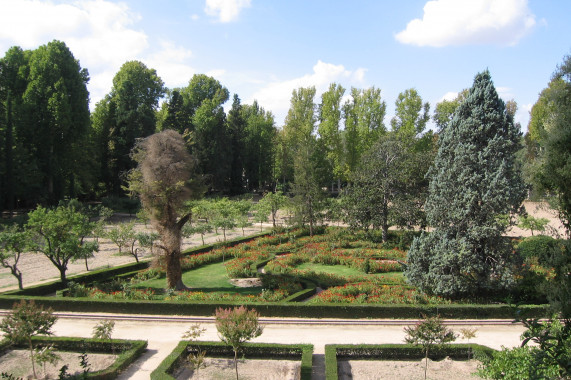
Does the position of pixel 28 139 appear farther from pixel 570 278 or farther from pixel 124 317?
pixel 570 278

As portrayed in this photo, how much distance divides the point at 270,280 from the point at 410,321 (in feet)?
25.1

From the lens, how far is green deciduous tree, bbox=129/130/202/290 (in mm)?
18500

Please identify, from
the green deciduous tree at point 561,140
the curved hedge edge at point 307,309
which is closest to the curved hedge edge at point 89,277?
the curved hedge edge at point 307,309

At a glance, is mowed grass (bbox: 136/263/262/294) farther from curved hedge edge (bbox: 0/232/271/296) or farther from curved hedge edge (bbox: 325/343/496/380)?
curved hedge edge (bbox: 325/343/496/380)

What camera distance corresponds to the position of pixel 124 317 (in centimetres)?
1680

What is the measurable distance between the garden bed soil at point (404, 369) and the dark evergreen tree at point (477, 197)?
474cm

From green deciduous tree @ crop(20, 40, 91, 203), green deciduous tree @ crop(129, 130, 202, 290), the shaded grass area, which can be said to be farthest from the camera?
green deciduous tree @ crop(20, 40, 91, 203)

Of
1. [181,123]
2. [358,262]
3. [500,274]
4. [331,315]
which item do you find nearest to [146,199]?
[331,315]

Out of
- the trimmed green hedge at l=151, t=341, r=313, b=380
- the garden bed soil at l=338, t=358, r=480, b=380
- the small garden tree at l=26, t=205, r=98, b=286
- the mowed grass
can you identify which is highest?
the small garden tree at l=26, t=205, r=98, b=286

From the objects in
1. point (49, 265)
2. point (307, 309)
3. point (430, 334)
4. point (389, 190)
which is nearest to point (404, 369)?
point (430, 334)

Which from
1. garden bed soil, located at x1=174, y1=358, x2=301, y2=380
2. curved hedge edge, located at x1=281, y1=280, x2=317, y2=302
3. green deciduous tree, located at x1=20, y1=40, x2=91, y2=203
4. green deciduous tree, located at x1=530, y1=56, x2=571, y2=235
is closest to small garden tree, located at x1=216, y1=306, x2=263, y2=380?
garden bed soil, located at x1=174, y1=358, x2=301, y2=380

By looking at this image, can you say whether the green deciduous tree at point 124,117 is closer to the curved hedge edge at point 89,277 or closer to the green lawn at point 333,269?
the curved hedge edge at point 89,277

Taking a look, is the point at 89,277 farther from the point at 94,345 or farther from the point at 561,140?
the point at 561,140

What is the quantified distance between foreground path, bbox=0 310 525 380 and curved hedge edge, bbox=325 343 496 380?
0.67 m
